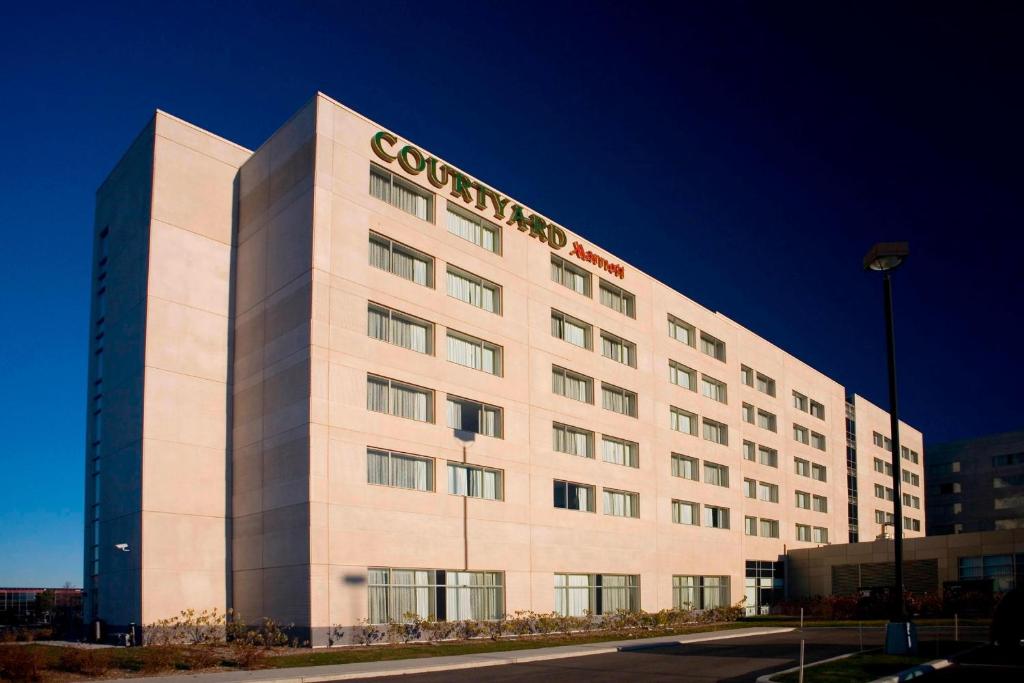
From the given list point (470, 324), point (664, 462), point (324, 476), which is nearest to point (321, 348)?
point (324, 476)

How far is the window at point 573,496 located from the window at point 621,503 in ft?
5.50

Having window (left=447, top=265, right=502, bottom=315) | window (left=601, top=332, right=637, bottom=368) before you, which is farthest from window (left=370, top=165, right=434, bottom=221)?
window (left=601, top=332, right=637, bottom=368)

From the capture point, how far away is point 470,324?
140ft

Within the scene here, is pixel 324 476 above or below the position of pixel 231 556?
above

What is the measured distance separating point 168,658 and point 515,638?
18.4m

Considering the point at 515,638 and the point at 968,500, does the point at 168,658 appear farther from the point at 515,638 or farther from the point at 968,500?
the point at 968,500

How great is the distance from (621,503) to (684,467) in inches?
353

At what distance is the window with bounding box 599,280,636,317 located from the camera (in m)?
54.4

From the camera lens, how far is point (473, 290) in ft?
144

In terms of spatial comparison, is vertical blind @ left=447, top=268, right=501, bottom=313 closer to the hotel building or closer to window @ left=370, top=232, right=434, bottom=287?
the hotel building

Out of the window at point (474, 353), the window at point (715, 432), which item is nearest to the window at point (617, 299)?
the window at point (715, 432)

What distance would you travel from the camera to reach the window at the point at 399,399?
123 ft

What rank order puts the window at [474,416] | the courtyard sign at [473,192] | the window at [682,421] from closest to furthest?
the courtyard sign at [473,192] < the window at [474,416] < the window at [682,421]

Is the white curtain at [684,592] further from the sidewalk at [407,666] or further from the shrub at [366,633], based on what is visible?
the shrub at [366,633]
